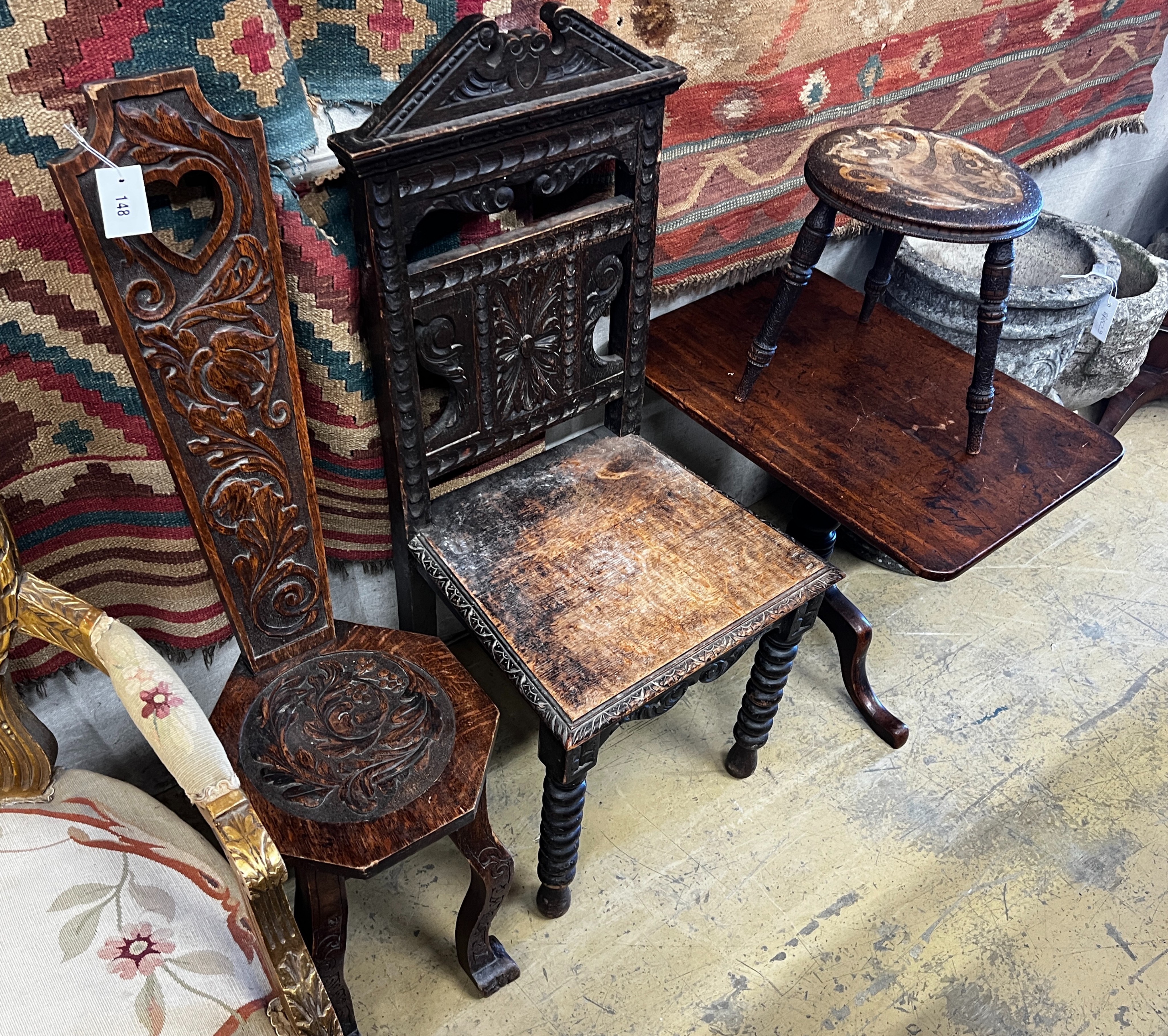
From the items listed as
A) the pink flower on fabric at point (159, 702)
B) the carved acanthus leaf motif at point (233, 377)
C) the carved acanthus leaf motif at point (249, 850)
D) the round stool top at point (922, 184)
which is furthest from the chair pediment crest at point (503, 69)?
the carved acanthus leaf motif at point (249, 850)

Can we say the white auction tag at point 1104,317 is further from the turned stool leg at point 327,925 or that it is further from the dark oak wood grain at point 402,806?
the turned stool leg at point 327,925

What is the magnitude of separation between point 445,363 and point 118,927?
0.83 meters

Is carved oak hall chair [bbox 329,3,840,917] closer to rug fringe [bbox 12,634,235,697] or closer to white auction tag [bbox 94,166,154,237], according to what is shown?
white auction tag [bbox 94,166,154,237]

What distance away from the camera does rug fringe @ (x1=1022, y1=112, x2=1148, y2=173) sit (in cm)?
252

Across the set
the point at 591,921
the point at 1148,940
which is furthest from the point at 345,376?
the point at 1148,940

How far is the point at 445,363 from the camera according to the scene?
1.40 meters

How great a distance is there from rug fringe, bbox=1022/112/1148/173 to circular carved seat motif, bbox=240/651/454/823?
2.12 meters

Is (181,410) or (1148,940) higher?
(181,410)

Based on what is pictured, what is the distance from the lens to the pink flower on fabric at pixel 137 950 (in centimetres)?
105

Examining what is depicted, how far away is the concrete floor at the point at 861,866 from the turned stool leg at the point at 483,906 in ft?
0.15

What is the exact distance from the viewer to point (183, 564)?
1.48m

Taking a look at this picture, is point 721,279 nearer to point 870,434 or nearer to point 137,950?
point 870,434

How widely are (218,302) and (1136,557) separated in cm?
231

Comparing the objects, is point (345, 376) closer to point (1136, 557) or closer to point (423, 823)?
point (423, 823)
